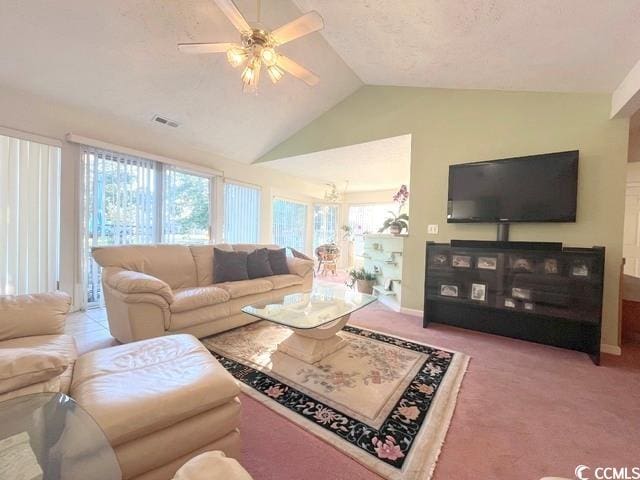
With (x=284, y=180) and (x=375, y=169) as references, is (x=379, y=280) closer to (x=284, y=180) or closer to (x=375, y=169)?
(x=375, y=169)

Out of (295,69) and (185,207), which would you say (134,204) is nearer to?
(185,207)

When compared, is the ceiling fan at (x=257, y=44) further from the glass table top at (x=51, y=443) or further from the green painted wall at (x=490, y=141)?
the glass table top at (x=51, y=443)

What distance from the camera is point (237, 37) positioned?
106 inches

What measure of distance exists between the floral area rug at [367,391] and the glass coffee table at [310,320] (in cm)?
7

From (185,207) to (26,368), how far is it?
3651 millimetres

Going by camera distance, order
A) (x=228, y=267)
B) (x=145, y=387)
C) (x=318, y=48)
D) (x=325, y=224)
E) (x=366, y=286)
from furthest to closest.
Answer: (x=325, y=224) < (x=366, y=286) < (x=228, y=267) < (x=318, y=48) < (x=145, y=387)

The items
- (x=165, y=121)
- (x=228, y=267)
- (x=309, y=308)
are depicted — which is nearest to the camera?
(x=309, y=308)

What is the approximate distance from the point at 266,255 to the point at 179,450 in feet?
8.48

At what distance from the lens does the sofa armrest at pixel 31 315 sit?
1.42 m

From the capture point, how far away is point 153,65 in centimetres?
275

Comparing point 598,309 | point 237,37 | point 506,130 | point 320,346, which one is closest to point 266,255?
point 320,346

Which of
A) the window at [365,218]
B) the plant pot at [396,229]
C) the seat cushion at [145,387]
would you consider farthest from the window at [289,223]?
the seat cushion at [145,387]

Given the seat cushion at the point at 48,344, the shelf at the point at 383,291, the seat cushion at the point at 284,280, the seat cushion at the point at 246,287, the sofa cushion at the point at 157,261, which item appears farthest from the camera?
the shelf at the point at 383,291

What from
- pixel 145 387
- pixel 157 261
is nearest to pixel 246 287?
pixel 157 261
